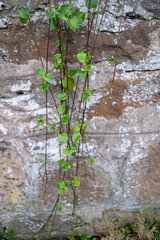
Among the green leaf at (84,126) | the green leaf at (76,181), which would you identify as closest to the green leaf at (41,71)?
the green leaf at (84,126)

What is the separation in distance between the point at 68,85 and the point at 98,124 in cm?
37

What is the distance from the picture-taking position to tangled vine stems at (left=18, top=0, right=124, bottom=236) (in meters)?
1.12

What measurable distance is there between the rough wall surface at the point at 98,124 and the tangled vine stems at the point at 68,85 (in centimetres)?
6

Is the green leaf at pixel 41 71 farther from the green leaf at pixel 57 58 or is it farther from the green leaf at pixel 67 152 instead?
the green leaf at pixel 67 152

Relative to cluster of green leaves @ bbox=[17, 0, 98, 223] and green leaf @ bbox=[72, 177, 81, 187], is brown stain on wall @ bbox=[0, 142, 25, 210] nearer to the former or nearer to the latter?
cluster of green leaves @ bbox=[17, 0, 98, 223]

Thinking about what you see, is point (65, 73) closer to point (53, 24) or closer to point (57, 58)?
point (57, 58)

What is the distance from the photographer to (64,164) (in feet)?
4.58

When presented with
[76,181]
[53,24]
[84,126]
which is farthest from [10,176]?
[53,24]

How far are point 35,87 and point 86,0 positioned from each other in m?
0.60

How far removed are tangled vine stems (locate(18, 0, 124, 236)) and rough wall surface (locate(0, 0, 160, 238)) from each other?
0.18 feet

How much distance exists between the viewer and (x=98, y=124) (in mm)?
1479

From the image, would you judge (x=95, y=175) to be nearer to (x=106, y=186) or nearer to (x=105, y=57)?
(x=106, y=186)

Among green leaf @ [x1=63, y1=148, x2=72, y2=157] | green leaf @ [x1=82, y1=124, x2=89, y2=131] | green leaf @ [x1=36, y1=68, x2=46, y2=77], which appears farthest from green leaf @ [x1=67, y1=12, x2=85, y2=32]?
green leaf @ [x1=63, y1=148, x2=72, y2=157]

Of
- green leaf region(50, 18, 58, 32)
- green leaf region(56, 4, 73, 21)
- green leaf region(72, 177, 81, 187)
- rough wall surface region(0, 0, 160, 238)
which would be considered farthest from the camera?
green leaf region(72, 177, 81, 187)
